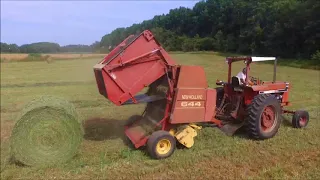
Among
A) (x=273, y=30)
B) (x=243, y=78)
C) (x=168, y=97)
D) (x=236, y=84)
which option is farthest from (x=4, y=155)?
(x=273, y=30)

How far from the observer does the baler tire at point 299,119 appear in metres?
8.33

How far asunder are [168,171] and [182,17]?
1040 centimetres

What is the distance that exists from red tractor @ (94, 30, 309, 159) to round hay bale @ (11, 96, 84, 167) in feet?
2.98

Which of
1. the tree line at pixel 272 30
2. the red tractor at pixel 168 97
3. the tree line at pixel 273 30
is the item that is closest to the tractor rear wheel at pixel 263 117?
the red tractor at pixel 168 97

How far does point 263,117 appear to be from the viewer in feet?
24.8

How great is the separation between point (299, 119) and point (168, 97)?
3507 millimetres

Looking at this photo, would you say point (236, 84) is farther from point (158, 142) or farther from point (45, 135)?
point (45, 135)

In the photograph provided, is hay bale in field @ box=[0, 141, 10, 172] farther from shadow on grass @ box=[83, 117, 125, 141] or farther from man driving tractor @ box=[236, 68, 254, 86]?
man driving tractor @ box=[236, 68, 254, 86]

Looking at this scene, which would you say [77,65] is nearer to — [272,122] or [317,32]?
[272,122]

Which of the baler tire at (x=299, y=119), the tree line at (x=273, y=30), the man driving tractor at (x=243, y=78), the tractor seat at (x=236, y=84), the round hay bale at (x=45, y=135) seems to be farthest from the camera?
the tree line at (x=273, y=30)

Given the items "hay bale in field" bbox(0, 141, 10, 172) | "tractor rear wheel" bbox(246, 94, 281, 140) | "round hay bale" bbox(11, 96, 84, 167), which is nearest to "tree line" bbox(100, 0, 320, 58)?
"tractor rear wheel" bbox(246, 94, 281, 140)

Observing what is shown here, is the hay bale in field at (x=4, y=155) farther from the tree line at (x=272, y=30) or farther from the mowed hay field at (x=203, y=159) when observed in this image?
the tree line at (x=272, y=30)

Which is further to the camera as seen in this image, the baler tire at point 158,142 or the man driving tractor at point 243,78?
the man driving tractor at point 243,78

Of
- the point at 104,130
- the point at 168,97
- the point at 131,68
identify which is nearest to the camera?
the point at 131,68
